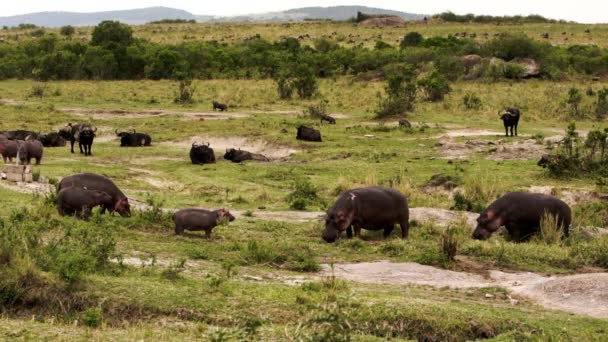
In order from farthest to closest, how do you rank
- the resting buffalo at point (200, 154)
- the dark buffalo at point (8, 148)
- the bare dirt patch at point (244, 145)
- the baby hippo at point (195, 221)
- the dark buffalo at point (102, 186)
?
the bare dirt patch at point (244, 145)
the resting buffalo at point (200, 154)
the dark buffalo at point (8, 148)
the dark buffalo at point (102, 186)
the baby hippo at point (195, 221)

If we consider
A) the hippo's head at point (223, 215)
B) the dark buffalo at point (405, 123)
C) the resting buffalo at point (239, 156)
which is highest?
the hippo's head at point (223, 215)

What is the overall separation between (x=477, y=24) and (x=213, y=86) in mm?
58682

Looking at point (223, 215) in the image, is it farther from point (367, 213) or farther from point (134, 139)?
point (134, 139)

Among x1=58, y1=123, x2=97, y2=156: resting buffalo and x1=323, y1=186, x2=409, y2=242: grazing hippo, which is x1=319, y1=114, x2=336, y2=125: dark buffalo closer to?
x1=58, y1=123, x2=97, y2=156: resting buffalo

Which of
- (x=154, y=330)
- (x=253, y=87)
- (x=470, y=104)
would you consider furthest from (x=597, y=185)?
(x=253, y=87)

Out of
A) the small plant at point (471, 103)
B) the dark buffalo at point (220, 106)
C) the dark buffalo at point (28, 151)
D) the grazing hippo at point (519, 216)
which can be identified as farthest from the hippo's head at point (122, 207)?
the small plant at point (471, 103)

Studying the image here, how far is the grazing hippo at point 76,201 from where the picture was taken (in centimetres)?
1393

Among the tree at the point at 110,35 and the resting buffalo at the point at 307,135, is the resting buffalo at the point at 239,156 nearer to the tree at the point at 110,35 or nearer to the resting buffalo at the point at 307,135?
the resting buffalo at the point at 307,135

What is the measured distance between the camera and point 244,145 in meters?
29.6

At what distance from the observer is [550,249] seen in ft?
45.0

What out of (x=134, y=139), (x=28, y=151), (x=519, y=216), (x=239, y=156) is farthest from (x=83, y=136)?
(x=519, y=216)

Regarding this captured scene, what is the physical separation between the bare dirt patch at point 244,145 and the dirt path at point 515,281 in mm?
15280

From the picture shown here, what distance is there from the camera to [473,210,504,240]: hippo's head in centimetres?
1498

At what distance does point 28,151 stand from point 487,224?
13.2m
